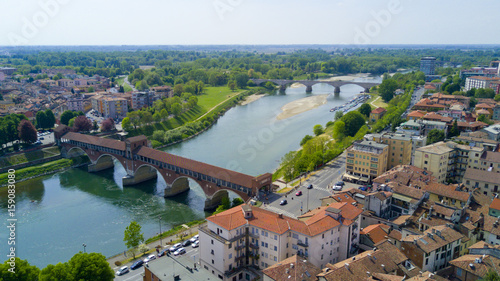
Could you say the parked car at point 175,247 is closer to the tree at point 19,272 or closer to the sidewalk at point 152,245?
the sidewalk at point 152,245

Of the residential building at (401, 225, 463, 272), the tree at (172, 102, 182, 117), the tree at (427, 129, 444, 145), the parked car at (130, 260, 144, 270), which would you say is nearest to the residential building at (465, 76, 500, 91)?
the tree at (427, 129, 444, 145)

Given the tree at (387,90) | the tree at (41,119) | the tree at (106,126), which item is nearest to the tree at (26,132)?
the tree at (41,119)

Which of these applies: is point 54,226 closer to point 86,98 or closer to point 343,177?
point 343,177

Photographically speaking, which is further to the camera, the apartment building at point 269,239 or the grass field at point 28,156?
the grass field at point 28,156

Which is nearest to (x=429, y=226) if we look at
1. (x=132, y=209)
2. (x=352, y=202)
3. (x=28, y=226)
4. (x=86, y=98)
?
(x=352, y=202)

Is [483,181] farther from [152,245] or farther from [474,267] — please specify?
[152,245]
